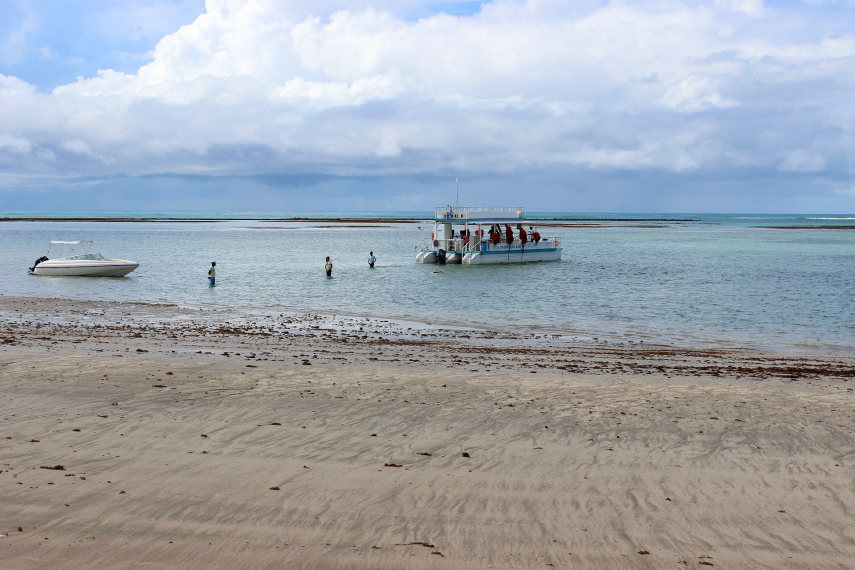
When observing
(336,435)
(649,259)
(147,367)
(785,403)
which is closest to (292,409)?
(336,435)

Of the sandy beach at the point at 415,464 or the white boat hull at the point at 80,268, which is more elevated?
the white boat hull at the point at 80,268

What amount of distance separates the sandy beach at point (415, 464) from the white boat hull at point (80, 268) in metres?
26.6

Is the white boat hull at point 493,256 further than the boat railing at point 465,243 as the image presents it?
No

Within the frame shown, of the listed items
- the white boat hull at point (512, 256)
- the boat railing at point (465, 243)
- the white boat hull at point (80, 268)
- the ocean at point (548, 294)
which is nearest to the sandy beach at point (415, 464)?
the ocean at point (548, 294)

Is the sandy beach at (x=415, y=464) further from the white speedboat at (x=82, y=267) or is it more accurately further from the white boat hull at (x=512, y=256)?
the white boat hull at (x=512, y=256)

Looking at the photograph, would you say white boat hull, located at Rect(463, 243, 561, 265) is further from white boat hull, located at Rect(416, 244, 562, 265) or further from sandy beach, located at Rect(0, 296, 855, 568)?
sandy beach, located at Rect(0, 296, 855, 568)

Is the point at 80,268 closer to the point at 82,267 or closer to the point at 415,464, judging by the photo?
the point at 82,267

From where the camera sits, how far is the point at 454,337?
67.6 ft

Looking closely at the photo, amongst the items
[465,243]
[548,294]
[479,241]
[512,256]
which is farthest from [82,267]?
[512,256]

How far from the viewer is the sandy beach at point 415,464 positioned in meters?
6.41

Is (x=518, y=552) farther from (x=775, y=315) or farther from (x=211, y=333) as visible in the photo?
(x=775, y=315)

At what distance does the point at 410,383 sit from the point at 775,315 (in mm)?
19687

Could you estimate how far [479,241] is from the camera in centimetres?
5525

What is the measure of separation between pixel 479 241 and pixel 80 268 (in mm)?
29577
